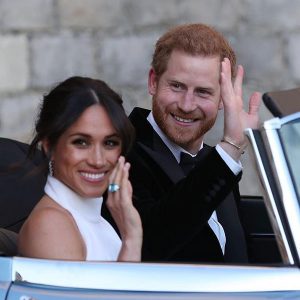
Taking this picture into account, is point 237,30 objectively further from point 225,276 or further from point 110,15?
point 225,276

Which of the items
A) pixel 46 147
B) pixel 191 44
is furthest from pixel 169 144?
pixel 46 147

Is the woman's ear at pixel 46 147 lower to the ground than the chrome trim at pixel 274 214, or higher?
higher

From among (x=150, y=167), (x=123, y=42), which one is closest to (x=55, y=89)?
(x=150, y=167)

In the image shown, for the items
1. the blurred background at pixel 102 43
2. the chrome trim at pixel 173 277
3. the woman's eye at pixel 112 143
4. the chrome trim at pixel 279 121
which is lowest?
the chrome trim at pixel 173 277

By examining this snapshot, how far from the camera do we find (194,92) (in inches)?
169

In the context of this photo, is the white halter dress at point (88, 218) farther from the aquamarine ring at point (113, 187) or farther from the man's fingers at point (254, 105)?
the man's fingers at point (254, 105)

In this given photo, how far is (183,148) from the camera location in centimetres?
436

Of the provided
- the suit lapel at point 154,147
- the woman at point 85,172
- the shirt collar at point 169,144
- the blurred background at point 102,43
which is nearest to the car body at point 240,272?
the woman at point 85,172

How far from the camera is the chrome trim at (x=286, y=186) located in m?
3.29

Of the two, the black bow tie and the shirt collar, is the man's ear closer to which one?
the shirt collar

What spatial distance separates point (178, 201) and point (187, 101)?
1.90 feet

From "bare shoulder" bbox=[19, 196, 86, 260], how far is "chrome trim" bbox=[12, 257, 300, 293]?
14 cm

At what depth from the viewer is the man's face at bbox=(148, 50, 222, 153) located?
14.0 ft

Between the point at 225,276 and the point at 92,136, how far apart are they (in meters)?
0.64
